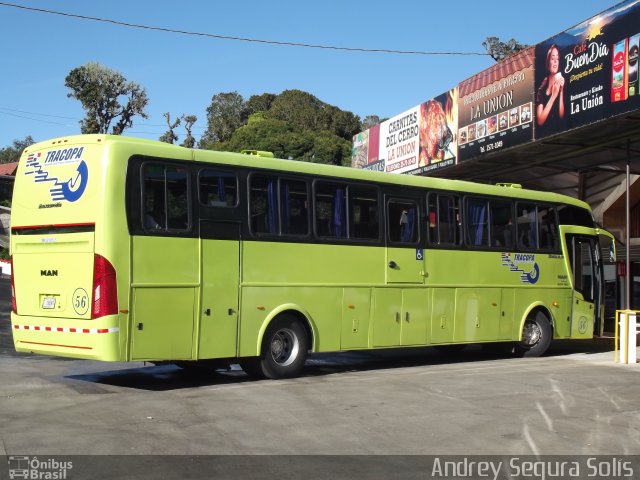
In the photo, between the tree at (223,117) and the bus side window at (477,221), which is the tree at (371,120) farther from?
the bus side window at (477,221)

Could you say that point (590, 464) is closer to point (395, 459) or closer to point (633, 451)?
point (633, 451)

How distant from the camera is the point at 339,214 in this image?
40.6ft

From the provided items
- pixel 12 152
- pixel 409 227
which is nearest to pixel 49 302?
pixel 409 227

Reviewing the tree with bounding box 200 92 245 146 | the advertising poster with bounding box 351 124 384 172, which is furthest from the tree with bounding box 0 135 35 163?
the advertising poster with bounding box 351 124 384 172

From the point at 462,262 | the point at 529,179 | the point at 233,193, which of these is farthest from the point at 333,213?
the point at 529,179

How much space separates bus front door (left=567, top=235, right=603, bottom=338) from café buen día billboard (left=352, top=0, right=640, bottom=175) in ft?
8.33

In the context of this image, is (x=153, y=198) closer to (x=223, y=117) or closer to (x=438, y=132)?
(x=438, y=132)

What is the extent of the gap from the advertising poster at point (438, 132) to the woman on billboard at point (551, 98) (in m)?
4.13

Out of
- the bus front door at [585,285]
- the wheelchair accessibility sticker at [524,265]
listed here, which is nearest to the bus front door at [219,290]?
the wheelchair accessibility sticker at [524,265]

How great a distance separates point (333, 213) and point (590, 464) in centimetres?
636

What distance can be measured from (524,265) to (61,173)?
30.3 ft

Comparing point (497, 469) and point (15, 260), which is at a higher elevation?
point (15, 260)

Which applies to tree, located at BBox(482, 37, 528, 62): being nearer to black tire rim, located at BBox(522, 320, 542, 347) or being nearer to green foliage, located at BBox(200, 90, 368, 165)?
green foliage, located at BBox(200, 90, 368, 165)

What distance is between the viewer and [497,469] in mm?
6578
